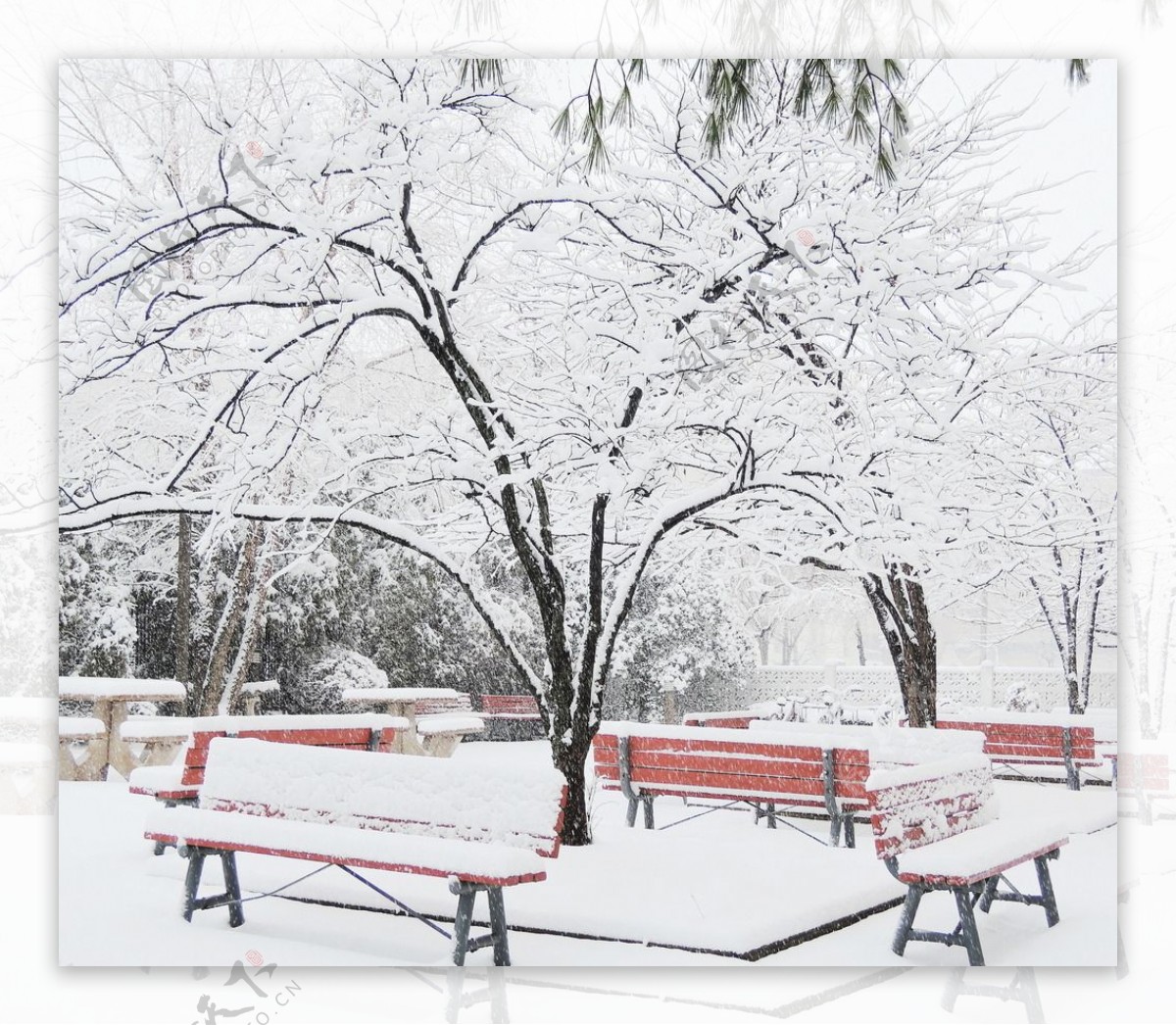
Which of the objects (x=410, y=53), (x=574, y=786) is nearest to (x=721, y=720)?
(x=574, y=786)

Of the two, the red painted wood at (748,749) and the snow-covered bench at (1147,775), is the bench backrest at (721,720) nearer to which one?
the red painted wood at (748,749)

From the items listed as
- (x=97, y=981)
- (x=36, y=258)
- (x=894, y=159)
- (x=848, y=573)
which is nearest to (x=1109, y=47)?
(x=894, y=159)

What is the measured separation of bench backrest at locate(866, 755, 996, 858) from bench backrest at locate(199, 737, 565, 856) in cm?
113

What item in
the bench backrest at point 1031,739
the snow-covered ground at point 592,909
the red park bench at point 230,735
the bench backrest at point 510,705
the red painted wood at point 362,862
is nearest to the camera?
the red painted wood at point 362,862

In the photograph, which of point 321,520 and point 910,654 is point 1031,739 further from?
point 321,520

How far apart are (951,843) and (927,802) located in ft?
0.54

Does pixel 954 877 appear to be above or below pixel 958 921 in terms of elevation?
above

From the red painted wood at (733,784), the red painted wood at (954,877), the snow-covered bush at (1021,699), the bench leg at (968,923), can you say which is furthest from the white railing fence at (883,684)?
the bench leg at (968,923)

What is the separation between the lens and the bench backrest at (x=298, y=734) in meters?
5.53

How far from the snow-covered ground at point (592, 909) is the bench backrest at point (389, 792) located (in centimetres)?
15

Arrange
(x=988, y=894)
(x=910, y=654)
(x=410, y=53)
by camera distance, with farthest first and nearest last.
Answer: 1. (x=910, y=654)
2. (x=410, y=53)
3. (x=988, y=894)

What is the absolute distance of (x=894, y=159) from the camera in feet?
19.8

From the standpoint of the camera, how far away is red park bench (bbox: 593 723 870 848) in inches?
243

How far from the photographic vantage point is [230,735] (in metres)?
5.55
